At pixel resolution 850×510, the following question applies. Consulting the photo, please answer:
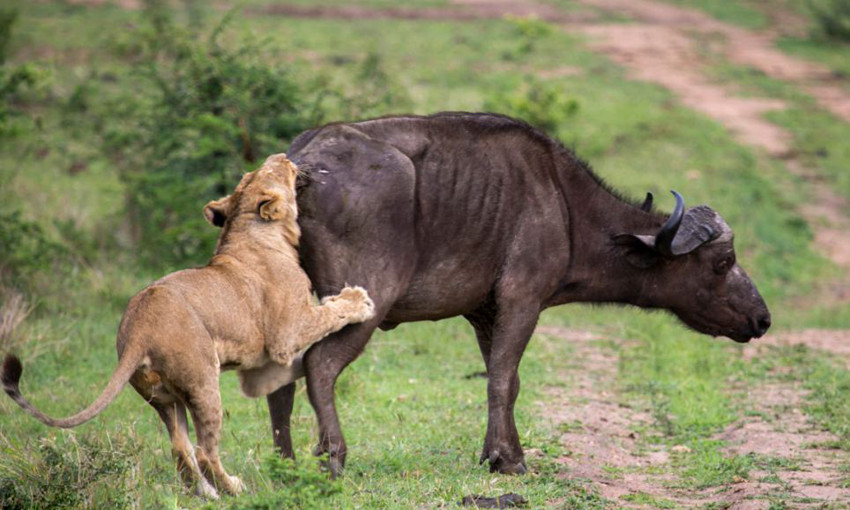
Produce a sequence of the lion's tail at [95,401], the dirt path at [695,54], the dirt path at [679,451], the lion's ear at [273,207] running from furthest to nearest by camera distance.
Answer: the dirt path at [695,54], the dirt path at [679,451], the lion's ear at [273,207], the lion's tail at [95,401]

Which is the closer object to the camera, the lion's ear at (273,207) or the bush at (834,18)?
the lion's ear at (273,207)

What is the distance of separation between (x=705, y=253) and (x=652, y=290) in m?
0.43

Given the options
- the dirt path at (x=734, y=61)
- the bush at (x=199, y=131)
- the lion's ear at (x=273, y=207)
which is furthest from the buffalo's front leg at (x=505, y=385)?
the dirt path at (x=734, y=61)

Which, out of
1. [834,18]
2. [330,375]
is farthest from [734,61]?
[330,375]

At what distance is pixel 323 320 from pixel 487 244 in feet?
3.98

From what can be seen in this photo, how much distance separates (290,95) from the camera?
493 inches

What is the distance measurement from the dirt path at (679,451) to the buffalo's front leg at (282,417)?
5.54 ft

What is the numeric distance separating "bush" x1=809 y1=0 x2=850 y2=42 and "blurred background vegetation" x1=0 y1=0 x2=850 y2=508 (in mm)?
7176

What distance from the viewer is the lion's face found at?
6.58m

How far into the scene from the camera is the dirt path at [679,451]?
22.6 ft

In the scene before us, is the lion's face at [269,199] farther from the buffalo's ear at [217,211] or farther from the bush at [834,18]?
the bush at [834,18]

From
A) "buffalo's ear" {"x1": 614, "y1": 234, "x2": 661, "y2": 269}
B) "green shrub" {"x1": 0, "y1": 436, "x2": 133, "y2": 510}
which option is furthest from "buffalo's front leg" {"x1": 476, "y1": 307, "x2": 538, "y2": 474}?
"green shrub" {"x1": 0, "y1": 436, "x2": 133, "y2": 510}

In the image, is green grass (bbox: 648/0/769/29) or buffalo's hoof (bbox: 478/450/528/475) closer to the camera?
buffalo's hoof (bbox: 478/450/528/475)

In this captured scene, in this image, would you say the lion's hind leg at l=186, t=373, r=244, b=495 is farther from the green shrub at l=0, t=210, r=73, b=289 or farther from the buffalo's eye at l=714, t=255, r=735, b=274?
the green shrub at l=0, t=210, r=73, b=289
